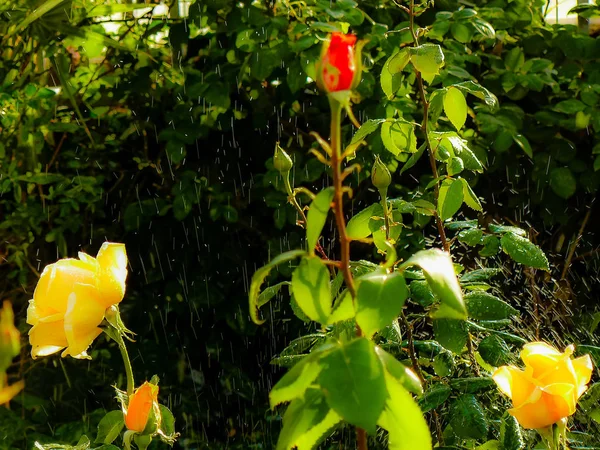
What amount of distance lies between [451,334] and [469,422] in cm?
10

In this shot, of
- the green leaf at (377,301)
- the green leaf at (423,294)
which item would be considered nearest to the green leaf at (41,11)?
the green leaf at (423,294)

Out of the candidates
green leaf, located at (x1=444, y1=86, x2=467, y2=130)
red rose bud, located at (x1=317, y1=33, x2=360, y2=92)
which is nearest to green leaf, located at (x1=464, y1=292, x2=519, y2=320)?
green leaf, located at (x1=444, y1=86, x2=467, y2=130)

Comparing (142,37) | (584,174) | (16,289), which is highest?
(142,37)

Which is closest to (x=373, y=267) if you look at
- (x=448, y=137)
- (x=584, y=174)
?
(x=448, y=137)

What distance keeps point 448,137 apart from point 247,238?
4.56 ft

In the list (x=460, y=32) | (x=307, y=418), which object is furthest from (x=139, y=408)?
(x=460, y=32)

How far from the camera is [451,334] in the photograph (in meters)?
0.93

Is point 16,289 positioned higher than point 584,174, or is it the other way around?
point 584,174

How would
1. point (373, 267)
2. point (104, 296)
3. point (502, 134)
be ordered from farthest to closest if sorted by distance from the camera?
point (502, 134)
point (373, 267)
point (104, 296)

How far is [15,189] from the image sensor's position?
2438mm

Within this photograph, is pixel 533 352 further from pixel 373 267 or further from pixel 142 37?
pixel 142 37

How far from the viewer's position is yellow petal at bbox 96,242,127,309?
70 cm

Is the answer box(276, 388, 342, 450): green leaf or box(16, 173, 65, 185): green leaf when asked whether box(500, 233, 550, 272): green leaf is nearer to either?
box(276, 388, 342, 450): green leaf

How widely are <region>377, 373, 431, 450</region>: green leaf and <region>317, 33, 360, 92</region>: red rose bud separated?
17cm
